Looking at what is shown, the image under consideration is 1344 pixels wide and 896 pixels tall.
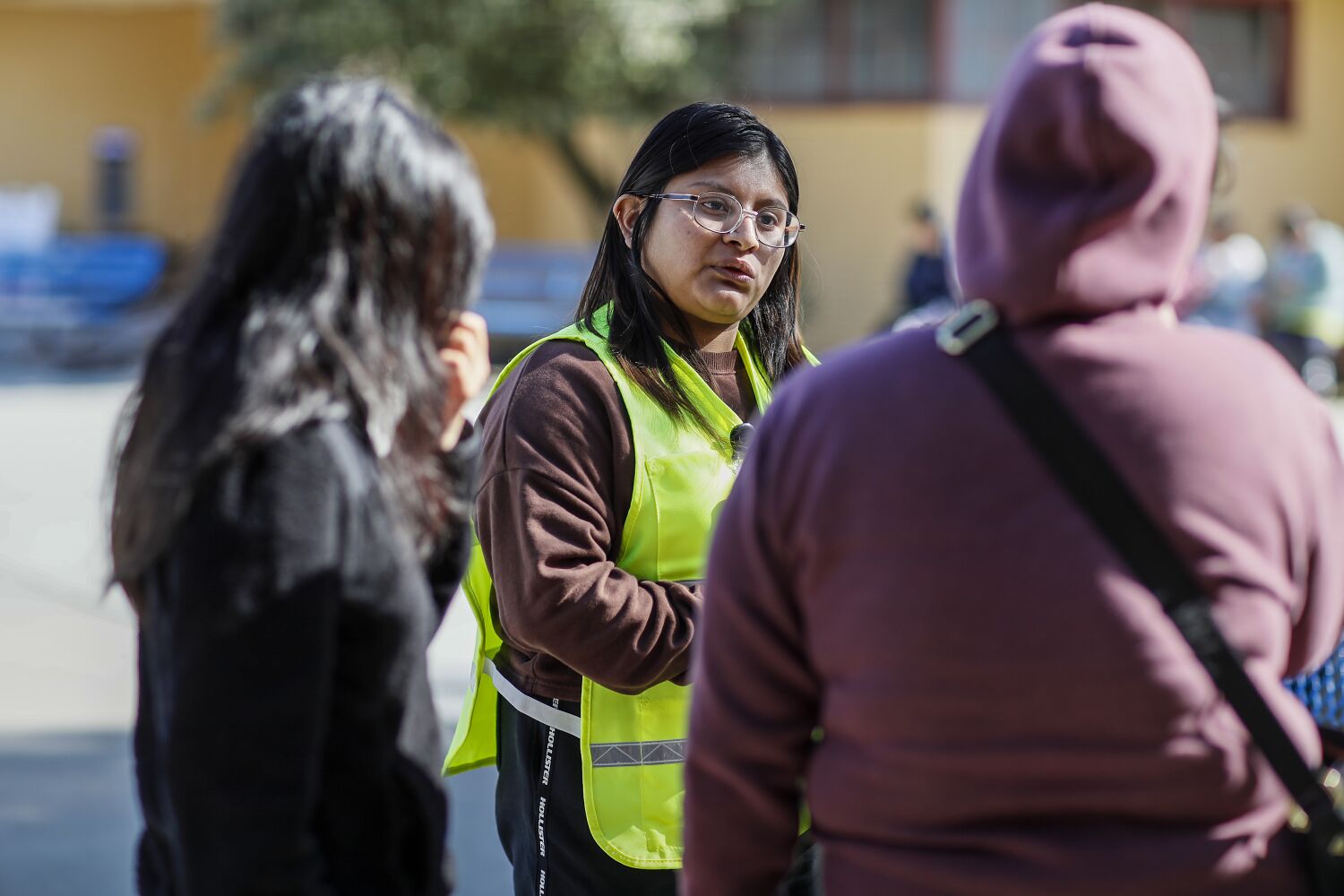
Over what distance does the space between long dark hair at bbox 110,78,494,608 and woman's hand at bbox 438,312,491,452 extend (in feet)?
0.10

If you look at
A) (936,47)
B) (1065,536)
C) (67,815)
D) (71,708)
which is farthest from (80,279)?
(1065,536)

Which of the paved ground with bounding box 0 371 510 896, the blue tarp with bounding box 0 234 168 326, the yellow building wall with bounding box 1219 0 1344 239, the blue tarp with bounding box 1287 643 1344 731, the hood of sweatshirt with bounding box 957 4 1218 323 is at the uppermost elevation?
the hood of sweatshirt with bounding box 957 4 1218 323

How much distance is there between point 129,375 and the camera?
15.7m

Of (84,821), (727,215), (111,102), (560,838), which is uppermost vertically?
(727,215)

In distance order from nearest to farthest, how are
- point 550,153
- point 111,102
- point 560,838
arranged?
point 560,838, point 550,153, point 111,102

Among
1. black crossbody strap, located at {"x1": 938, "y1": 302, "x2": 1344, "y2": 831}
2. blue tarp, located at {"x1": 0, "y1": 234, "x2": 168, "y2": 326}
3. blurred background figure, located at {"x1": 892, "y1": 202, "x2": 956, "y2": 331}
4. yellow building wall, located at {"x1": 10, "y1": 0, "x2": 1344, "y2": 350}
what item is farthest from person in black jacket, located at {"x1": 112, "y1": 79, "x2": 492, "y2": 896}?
blue tarp, located at {"x1": 0, "y1": 234, "x2": 168, "y2": 326}

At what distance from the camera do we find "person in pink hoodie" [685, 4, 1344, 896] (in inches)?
59.5

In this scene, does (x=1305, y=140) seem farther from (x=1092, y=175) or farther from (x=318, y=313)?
(x=318, y=313)

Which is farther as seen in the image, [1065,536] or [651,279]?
[651,279]

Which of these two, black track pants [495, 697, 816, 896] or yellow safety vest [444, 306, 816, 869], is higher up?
yellow safety vest [444, 306, 816, 869]

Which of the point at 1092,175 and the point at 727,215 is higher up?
the point at 1092,175

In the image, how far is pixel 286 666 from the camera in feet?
5.21

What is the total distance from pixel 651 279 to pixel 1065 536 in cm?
118

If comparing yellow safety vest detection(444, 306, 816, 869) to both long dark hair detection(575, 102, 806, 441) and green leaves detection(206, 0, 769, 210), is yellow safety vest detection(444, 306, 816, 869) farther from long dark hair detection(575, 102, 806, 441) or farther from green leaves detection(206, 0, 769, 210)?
green leaves detection(206, 0, 769, 210)
